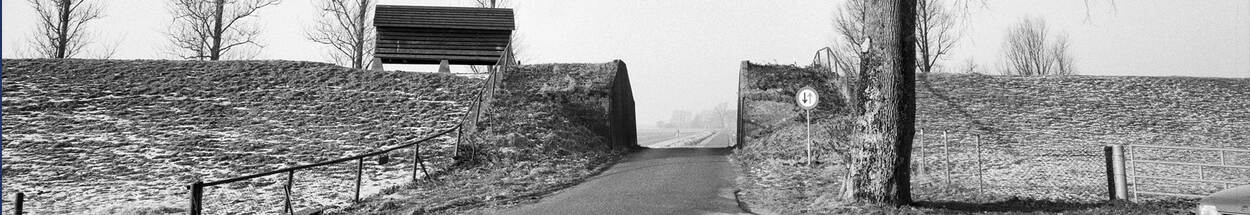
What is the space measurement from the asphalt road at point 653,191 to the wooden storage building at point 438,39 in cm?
919

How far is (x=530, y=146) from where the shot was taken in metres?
13.3

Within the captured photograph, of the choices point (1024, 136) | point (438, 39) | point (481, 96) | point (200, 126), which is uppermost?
point (438, 39)

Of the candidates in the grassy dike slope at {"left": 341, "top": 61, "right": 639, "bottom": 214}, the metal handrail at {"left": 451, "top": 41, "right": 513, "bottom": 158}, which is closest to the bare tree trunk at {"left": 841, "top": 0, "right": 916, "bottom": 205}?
the grassy dike slope at {"left": 341, "top": 61, "right": 639, "bottom": 214}

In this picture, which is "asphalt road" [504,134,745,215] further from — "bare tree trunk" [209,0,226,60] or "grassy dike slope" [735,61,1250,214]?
"bare tree trunk" [209,0,226,60]

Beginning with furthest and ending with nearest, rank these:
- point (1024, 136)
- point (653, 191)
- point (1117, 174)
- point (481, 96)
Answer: point (1024, 136) < point (481, 96) < point (653, 191) < point (1117, 174)

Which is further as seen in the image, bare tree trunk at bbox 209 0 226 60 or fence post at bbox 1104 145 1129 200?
bare tree trunk at bbox 209 0 226 60

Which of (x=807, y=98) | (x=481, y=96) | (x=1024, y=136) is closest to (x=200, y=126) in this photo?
(x=481, y=96)

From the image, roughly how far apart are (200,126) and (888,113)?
13.6m

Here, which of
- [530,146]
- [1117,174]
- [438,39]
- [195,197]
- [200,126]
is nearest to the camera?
[195,197]

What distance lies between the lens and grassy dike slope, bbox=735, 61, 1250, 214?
8828 mm

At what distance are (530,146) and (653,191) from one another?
4856mm

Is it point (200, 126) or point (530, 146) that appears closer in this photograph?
point (530, 146)

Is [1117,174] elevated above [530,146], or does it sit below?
below

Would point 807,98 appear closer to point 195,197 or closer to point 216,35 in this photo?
point 195,197
